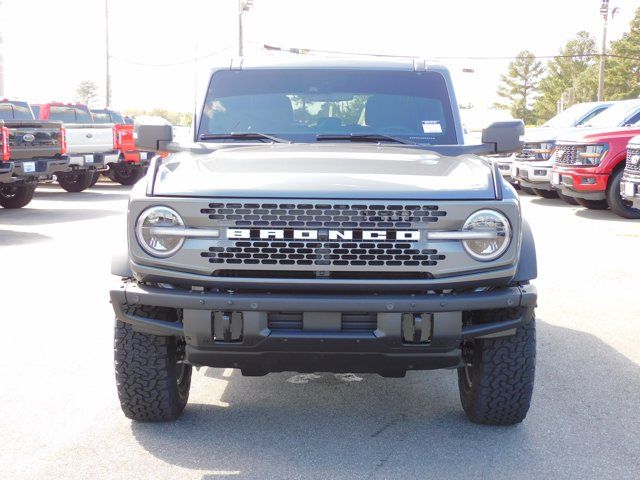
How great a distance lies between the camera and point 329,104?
5371mm

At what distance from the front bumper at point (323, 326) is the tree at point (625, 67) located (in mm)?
72311

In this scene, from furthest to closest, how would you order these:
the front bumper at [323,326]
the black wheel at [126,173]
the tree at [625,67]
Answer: the tree at [625,67], the black wheel at [126,173], the front bumper at [323,326]

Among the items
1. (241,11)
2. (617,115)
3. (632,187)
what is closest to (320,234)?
(632,187)

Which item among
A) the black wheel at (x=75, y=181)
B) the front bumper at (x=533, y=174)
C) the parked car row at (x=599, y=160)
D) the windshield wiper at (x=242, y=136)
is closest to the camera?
the windshield wiper at (x=242, y=136)

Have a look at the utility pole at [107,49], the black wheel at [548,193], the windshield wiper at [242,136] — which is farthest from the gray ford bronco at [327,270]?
the utility pole at [107,49]

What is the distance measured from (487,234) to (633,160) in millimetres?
8546

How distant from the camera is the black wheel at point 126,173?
23781 millimetres

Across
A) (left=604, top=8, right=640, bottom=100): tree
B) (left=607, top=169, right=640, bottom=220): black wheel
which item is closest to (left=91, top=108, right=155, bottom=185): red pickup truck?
(left=607, top=169, right=640, bottom=220): black wheel

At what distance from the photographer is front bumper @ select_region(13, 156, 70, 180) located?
14531mm

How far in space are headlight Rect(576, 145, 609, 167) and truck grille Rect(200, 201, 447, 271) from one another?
11.9 metres

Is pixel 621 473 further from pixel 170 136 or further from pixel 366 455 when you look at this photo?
pixel 170 136

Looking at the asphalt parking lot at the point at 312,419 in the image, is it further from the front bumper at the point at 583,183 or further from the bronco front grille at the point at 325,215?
the front bumper at the point at 583,183

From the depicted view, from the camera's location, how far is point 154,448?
13.4 ft

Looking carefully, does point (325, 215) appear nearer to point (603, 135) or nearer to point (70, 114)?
point (603, 135)
